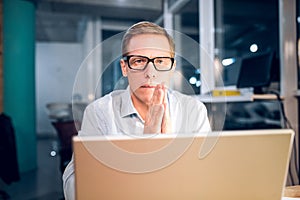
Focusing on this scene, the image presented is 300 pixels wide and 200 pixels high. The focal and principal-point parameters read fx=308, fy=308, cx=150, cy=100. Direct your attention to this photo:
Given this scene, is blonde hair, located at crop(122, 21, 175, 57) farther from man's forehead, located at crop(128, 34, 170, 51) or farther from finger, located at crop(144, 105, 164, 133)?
finger, located at crop(144, 105, 164, 133)

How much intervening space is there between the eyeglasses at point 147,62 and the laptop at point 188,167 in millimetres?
317

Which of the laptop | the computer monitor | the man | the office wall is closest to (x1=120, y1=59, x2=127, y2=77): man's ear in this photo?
the man

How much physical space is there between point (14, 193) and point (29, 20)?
8.16ft

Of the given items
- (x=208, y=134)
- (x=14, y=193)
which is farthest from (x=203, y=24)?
(x=208, y=134)

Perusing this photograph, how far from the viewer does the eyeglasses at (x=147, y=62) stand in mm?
802

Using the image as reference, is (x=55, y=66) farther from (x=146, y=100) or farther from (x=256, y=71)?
(x=146, y=100)

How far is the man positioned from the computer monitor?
194 cm

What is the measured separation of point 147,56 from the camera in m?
0.80

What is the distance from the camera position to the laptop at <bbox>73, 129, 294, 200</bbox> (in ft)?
1.70

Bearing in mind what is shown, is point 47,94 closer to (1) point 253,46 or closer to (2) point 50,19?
(2) point 50,19

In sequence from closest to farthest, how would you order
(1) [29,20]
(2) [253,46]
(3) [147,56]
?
1. (3) [147,56]
2. (2) [253,46]
3. (1) [29,20]

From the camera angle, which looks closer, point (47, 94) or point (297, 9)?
point (297, 9)

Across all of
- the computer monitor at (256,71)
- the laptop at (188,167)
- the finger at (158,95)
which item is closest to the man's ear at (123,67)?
the finger at (158,95)

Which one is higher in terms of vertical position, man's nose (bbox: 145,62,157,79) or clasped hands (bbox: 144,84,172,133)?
man's nose (bbox: 145,62,157,79)
